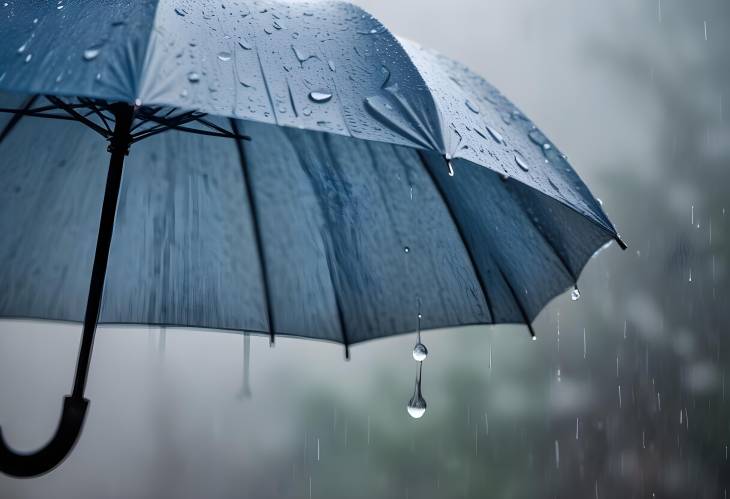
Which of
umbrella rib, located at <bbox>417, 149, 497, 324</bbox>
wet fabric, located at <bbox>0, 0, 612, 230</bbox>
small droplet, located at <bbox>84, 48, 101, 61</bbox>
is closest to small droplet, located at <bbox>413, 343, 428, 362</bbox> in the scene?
umbrella rib, located at <bbox>417, 149, 497, 324</bbox>

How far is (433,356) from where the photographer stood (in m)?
4.48

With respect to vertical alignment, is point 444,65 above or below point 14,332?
above

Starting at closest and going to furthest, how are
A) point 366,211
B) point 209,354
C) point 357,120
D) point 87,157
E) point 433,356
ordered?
point 357,120
point 366,211
point 87,157
point 209,354
point 433,356

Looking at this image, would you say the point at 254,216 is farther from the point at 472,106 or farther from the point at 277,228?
the point at 472,106

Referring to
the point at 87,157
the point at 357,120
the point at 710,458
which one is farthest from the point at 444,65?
the point at 710,458

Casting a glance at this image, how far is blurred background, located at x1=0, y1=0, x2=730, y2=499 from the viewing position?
4480 mm

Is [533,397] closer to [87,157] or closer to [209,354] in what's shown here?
[209,354]

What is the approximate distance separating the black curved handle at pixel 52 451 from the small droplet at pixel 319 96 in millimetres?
711

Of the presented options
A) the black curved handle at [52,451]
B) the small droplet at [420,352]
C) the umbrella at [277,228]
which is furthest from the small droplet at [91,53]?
the small droplet at [420,352]

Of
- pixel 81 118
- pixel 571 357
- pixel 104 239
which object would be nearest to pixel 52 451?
pixel 104 239

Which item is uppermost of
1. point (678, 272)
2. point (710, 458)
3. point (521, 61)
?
point (521, 61)

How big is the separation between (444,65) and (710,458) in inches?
156

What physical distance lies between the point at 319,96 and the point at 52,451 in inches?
31.4

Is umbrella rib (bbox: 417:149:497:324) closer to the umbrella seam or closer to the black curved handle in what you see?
the umbrella seam
